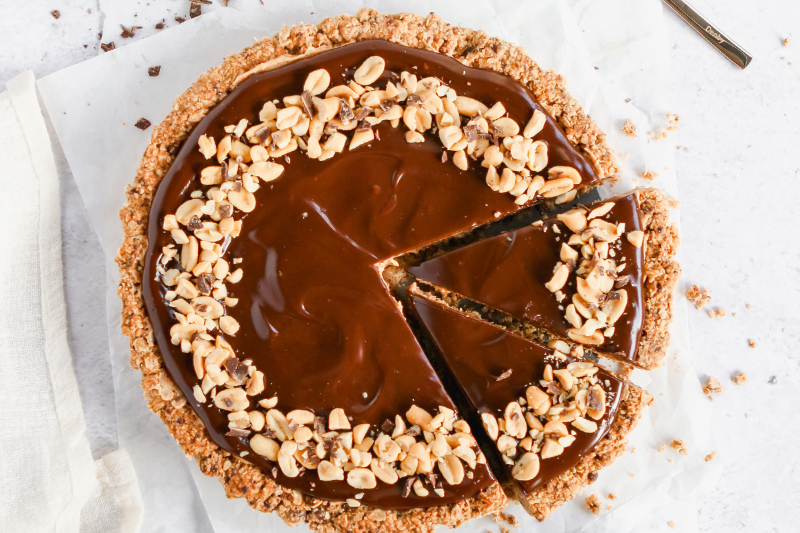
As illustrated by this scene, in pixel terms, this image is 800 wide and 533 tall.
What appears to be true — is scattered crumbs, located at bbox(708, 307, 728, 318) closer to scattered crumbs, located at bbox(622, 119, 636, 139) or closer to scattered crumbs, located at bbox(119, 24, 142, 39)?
scattered crumbs, located at bbox(622, 119, 636, 139)

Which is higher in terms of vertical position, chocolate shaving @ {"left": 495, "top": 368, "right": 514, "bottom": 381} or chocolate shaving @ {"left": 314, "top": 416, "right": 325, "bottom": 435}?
chocolate shaving @ {"left": 314, "top": 416, "right": 325, "bottom": 435}

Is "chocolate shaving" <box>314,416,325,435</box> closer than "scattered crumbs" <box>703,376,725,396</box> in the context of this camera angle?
Yes

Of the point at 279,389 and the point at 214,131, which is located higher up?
the point at 214,131

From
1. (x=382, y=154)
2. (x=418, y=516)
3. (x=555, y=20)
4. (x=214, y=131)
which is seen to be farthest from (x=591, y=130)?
(x=418, y=516)

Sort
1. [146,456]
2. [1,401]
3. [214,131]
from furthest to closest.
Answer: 1. [146,456]
2. [1,401]
3. [214,131]

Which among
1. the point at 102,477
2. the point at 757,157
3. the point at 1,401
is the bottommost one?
the point at 757,157

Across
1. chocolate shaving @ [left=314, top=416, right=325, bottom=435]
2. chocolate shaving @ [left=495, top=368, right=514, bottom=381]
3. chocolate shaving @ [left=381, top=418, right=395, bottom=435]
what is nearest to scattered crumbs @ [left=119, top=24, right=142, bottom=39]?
chocolate shaving @ [left=314, top=416, right=325, bottom=435]

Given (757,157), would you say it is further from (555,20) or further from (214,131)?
(214,131)

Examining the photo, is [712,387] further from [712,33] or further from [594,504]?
[712,33]
